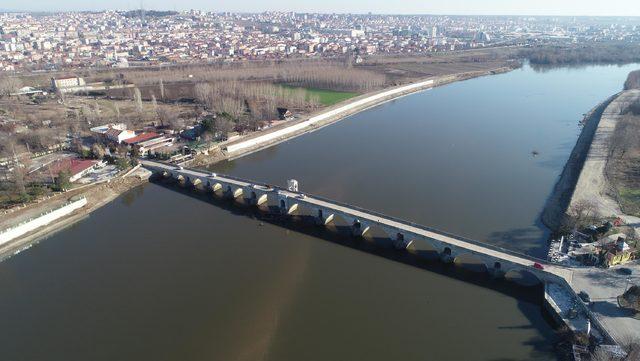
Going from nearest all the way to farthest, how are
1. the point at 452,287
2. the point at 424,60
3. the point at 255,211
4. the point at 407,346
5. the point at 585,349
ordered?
the point at 585,349 → the point at 407,346 → the point at 452,287 → the point at 255,211 → the point at 424,60

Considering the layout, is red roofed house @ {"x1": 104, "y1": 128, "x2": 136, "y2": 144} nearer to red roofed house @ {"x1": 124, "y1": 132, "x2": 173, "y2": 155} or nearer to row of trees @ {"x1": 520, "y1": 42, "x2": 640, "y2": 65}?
red roofed house @ {"x1": 124, "y1": 132, "x2": 173, "y2": 155}

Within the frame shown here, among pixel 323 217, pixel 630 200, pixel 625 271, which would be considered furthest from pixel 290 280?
pixel 630 200

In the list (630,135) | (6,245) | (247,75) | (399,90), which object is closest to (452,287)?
(6,245)

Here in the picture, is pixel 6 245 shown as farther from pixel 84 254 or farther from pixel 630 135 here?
pixel 630 135

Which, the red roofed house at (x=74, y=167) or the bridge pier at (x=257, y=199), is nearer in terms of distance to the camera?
the bridge pier at (x=257, y=199)

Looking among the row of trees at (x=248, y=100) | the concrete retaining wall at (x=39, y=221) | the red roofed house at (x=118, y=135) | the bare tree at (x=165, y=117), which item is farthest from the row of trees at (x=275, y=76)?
the concrete retaining wall at (x=39, y=221)

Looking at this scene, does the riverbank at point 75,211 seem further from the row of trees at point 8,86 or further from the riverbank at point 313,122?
the row of trees at point 8,86
